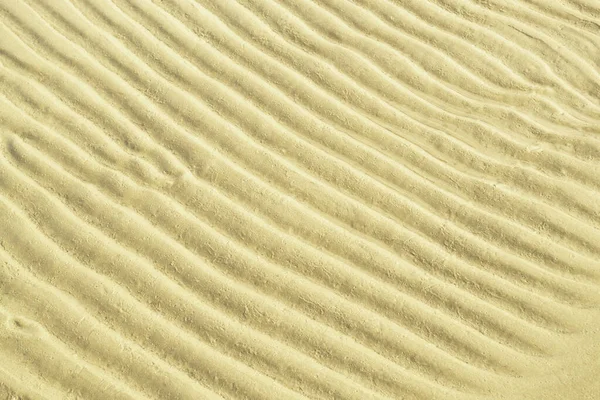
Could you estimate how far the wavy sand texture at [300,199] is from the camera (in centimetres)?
252

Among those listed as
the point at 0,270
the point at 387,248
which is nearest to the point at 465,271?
the point at 387,248

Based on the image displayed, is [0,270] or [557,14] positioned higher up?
[557,14]

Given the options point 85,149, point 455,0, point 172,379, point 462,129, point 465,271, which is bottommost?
point 172,379

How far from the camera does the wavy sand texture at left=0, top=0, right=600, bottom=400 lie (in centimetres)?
252

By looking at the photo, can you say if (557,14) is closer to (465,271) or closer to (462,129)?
(462,129)

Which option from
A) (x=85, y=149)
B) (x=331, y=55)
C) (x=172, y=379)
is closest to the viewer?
(x=172, y=379)

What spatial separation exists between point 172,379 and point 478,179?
155cm

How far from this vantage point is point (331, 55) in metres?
3.38

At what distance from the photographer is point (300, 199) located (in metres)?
2.90

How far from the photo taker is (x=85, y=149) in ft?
9.73

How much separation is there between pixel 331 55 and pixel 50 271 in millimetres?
1671

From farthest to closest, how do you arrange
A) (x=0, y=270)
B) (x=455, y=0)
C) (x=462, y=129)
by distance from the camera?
(x=455, y=0)
(x=462, y=129)
(x=0, y=270)

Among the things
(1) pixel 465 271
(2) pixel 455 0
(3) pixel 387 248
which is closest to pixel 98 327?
(3) pixel 387 248

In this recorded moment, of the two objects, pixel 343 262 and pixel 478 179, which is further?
pixel 478 179
